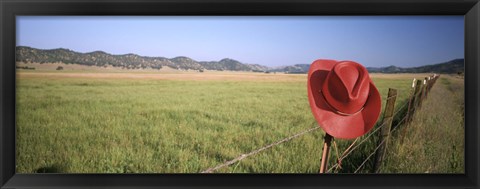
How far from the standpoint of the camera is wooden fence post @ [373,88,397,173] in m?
2.56

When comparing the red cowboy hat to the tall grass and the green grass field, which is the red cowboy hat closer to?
the green grass field

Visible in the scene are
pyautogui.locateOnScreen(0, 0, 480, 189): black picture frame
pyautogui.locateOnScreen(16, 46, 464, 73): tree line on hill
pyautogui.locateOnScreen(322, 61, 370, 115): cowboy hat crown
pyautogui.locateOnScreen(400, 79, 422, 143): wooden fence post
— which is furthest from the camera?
pyautogui.locateOnScreen(400, 79, 422, 143): wooden fence post

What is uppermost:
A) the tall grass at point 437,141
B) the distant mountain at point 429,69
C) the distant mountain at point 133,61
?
the distant mountain at point 133,61

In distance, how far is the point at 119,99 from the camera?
274 centimetres

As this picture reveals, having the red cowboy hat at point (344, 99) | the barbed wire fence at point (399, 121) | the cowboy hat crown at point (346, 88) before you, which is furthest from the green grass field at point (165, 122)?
the cowboy hat crown at point (346, 88)

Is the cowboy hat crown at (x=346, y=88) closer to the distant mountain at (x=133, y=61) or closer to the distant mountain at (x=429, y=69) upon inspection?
the distant mountain at (x=429, y=69)

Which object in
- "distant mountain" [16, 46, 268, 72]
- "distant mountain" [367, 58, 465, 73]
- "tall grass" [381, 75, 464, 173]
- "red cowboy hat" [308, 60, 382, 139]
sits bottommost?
"tall grass" [381, 75, 464, 173]

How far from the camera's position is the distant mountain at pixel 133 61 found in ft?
8.39

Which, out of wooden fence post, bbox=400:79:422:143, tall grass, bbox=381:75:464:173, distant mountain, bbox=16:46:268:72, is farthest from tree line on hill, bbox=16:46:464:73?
wooden fence post, bbox=400:79:422:143

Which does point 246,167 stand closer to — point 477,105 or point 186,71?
point 186,71

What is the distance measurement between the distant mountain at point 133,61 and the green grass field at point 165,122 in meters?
0.07

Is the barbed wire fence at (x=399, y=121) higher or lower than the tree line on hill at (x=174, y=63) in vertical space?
lower

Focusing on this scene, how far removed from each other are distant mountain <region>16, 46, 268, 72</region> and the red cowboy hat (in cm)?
65

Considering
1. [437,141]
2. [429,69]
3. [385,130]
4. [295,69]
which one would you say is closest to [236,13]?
[295,69]
